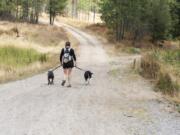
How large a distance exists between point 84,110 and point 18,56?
15832 millimetres

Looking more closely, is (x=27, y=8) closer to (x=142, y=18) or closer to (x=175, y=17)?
(x=175, y=17)

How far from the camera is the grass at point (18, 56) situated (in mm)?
27153

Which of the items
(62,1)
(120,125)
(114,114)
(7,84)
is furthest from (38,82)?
(62,1)

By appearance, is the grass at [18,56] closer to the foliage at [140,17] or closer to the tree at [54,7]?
the foliage at [140,17]

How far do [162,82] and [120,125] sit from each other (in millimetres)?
8894

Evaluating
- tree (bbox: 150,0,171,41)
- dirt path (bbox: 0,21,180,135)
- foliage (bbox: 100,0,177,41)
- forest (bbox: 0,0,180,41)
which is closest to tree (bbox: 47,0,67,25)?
forest (bbox: 0,0,180,41)

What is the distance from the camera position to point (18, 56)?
2916cm

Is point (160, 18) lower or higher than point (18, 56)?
higher

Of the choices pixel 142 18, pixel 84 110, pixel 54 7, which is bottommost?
pixel 84 110

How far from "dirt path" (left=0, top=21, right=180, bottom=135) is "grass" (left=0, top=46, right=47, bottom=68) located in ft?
17.1

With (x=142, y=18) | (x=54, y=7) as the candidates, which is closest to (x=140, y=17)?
(x=142, y=18)

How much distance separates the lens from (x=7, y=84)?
20.6m

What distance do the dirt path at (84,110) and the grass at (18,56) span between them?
5.22 meters

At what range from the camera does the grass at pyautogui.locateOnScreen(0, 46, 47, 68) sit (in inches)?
1069
